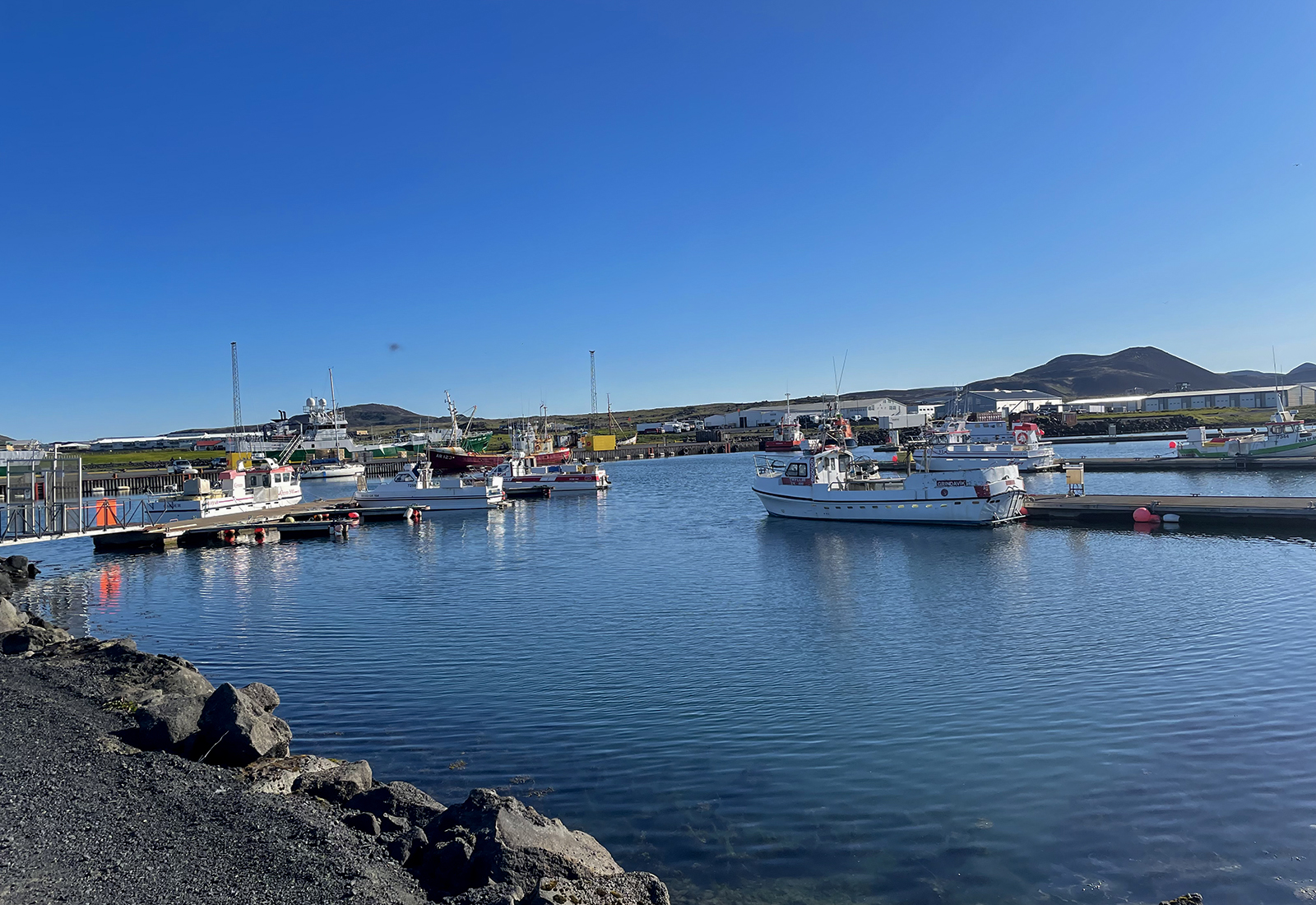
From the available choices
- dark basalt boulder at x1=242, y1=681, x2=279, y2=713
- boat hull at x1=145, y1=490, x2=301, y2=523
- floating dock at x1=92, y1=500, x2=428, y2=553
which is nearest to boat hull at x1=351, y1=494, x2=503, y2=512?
floating dock at x1=92, y1=500, x2=428, y2=553

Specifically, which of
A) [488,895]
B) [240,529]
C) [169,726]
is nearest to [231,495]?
[240,529]

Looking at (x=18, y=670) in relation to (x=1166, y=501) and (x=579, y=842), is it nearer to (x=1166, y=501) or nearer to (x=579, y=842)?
(x=579, y=842)

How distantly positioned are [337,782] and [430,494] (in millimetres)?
44330

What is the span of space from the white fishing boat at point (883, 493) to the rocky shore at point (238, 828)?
31597 millimetres

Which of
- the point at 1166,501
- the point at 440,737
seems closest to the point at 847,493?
the point at 1166,501

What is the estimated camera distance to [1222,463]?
186ft

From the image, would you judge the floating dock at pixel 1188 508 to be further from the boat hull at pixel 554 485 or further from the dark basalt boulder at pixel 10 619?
the dark basalt boulder at pixel 10 619

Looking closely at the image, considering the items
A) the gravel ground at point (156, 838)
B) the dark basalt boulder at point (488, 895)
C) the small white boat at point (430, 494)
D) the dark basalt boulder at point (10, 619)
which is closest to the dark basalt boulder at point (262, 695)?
the gravel ground at point (156, 838)

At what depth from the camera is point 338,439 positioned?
106875 millimetres

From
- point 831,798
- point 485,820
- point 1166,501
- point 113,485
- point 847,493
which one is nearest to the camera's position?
point 485,820

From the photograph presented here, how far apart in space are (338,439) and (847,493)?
84617 millimetres

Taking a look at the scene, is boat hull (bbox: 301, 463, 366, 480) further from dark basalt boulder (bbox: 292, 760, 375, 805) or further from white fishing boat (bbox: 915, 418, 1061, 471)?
dark basalt boulder (bbox: 292, 760, 375, 805)

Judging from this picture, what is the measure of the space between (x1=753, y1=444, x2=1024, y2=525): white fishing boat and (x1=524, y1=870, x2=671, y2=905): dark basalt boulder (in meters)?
32.9

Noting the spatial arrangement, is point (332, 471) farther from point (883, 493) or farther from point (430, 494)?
point (883, 493)
